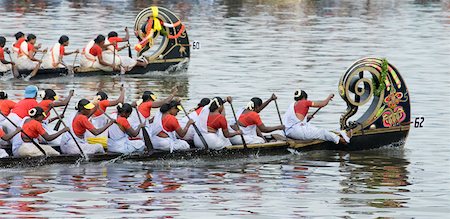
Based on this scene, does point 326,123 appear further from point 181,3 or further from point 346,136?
point 181,3

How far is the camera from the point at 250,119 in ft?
94.1

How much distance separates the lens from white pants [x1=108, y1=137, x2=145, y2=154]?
27219 millimetres

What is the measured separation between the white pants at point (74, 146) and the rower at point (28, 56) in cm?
1318

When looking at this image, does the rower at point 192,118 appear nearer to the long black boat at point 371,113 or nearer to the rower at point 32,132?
the long black boat at point 371,113

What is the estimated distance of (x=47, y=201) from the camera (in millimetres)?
23750

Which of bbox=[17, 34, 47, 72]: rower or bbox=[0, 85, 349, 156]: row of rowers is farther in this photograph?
bbox=[17, 34, 47, 72]: rower

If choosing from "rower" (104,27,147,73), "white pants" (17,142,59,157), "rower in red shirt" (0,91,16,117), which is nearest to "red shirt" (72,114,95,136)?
"white pants" (17,142,59,157)

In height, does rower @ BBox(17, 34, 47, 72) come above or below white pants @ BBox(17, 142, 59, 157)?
below

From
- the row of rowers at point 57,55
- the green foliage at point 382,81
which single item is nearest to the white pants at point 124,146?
the green foliage at point 382,81

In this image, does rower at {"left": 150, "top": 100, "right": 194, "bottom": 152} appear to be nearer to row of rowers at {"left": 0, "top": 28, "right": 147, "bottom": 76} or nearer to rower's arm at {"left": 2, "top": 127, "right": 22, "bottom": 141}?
rower's arm at {"left": 2, "top": 127, "right": 22, "bottom": 141}

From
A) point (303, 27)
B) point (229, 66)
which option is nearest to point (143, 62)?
point (229, 66)

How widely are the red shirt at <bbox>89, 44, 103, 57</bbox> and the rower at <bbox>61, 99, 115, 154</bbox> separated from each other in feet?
44.4

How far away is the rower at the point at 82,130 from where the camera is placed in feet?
88.2

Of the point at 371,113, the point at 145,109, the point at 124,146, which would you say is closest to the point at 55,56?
the point at 145,109
